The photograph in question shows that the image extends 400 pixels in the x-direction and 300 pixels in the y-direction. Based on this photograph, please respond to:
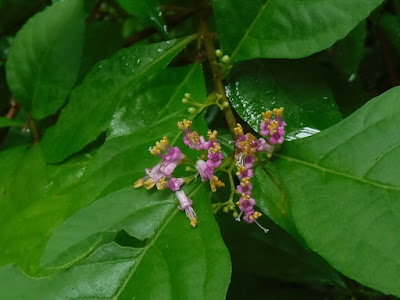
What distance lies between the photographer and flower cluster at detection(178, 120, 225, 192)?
82 cm

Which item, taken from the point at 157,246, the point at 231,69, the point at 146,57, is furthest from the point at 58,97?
the point at 157,246

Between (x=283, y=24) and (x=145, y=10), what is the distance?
0.30 metres

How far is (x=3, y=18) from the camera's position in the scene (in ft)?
5.25

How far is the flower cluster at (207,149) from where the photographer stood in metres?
0.82

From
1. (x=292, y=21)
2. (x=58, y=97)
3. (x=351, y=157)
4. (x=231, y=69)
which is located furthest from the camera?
(x=58, y=97)

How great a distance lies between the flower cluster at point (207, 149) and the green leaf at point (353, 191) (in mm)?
77

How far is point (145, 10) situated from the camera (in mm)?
1052

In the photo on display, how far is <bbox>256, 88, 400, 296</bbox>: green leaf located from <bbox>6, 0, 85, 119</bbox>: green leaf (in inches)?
22.1

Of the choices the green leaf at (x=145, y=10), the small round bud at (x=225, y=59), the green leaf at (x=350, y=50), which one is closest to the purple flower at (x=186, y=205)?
the small round bud at (x=225, y=59)

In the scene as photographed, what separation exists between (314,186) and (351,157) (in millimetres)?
68

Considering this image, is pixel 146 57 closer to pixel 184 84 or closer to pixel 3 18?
pixel 184 84

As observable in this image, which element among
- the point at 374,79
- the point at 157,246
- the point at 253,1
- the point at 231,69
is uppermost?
the point at 253,1

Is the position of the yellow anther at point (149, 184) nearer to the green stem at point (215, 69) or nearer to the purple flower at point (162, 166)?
the purple flower at point (162, 166)

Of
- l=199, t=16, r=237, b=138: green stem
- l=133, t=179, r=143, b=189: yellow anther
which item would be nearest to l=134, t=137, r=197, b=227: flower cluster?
l=133, t=179, r=143, b=189: yellow anther
